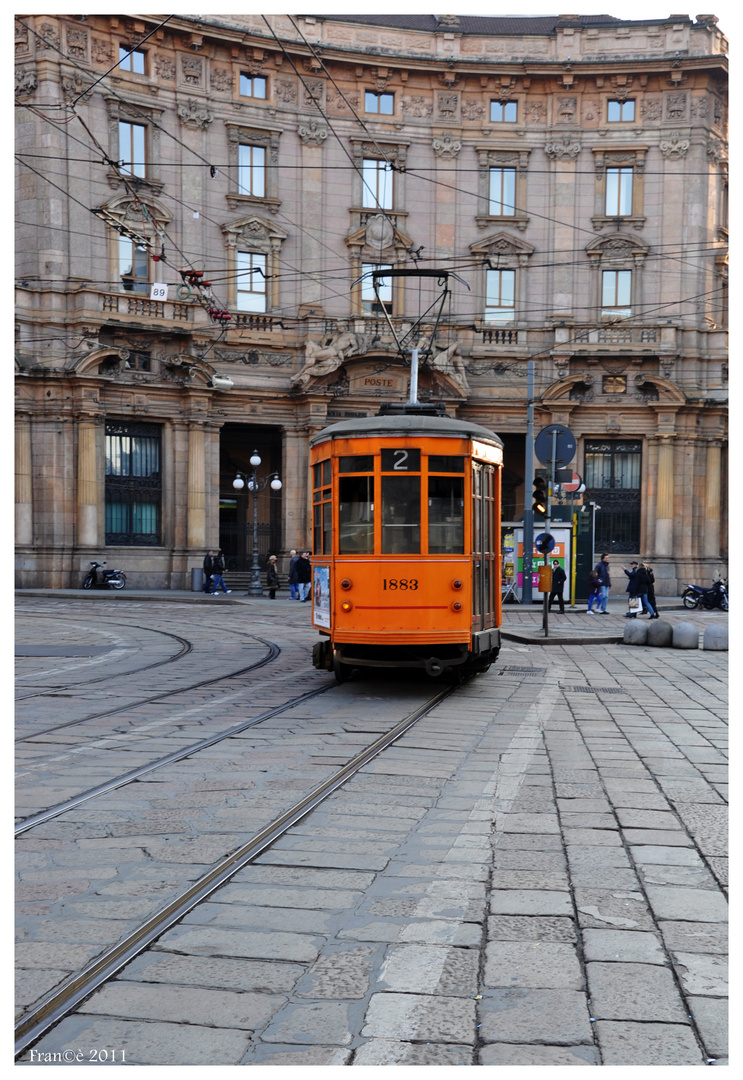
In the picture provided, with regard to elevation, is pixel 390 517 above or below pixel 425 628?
above

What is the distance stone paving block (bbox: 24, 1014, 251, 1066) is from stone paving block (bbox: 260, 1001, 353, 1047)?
4.1 inches

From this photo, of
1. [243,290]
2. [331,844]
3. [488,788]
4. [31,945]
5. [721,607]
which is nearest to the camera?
[31,945]

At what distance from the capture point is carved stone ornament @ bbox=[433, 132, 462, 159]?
110ft

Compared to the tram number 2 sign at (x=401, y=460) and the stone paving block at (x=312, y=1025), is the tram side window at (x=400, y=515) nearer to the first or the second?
the tram number 2 sign at (x=401, y=460)

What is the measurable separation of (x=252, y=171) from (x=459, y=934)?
103 feet

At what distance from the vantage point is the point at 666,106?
110 ft

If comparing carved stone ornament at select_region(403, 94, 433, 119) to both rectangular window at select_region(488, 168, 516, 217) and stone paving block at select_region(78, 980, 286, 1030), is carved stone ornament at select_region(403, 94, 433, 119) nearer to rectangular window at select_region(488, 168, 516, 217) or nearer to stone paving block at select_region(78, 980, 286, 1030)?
rectangular window at select_region(488, 168, 516, 217)

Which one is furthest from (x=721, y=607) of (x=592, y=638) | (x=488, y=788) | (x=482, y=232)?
(x=488, y=788)

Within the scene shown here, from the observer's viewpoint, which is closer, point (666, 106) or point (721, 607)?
point (721, 607)

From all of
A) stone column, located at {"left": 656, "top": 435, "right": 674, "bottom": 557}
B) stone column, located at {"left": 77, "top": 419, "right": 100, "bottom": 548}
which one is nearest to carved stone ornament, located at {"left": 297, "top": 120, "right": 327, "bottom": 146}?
stone column, located at {"left": 77, "top": 419, "right": 100, "bottom": 548}

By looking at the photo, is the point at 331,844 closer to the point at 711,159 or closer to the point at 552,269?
the point at 552,269

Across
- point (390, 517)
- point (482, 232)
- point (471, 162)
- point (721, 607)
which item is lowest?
point (721, 607)

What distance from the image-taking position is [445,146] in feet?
110

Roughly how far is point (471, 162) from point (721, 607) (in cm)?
1605
